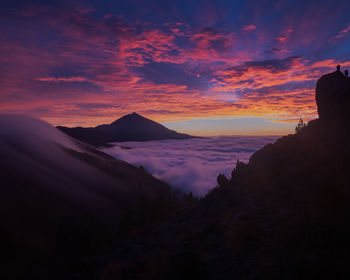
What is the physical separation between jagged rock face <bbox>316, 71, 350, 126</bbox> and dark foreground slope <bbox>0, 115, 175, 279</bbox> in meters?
26.8

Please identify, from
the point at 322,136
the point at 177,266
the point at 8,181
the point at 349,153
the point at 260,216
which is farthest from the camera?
the point at 8,181

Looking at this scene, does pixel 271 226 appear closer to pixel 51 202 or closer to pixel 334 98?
pixel 334 98

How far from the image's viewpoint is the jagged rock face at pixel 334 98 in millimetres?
17359

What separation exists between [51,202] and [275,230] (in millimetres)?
57100

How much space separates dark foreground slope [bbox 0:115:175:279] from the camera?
113ft

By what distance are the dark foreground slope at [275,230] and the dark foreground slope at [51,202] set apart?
1220 centimetres

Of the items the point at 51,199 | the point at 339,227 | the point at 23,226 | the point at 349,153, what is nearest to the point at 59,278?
the point at 339,227

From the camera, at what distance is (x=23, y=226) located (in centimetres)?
4150

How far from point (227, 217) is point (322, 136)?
11426 millimetres

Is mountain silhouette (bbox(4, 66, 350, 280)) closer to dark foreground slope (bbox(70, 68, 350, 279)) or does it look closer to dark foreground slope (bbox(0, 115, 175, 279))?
dark foreground slope (bbox(70, 68, 350, 279))

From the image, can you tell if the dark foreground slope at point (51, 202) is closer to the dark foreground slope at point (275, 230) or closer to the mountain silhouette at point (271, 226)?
the mountain silhouette at point (271, 226)

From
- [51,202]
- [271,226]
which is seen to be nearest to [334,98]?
[271,226]

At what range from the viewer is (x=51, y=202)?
5322 cm

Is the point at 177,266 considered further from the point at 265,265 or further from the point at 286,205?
the point at 286,205
